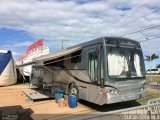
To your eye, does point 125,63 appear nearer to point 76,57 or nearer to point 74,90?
point 76,57

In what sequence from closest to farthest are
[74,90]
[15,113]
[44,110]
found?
[15,113] < [44,110] < [74,90]

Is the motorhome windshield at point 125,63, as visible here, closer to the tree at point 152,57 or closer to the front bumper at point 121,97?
the front bumper at point 121,97

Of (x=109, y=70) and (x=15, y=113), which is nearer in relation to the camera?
(x=109, y=70)

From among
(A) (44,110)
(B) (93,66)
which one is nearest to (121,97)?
(B) (93,66)

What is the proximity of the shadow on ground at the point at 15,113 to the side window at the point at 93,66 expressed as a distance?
10.9ft

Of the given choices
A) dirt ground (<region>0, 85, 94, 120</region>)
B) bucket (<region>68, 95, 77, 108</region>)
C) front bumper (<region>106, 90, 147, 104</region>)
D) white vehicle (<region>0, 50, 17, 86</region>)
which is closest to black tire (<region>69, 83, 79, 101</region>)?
dirt ground (<region>0, 85, 94, 120</region>)

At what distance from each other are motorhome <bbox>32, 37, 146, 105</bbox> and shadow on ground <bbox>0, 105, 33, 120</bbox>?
2838mm

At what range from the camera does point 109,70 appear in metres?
11.1

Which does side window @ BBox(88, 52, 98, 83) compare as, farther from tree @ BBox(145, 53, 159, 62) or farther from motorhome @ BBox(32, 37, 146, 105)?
tree @ BBox(145, 53, 159, 62)

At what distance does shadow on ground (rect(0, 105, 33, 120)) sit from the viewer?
10.3 m

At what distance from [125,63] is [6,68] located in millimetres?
16623

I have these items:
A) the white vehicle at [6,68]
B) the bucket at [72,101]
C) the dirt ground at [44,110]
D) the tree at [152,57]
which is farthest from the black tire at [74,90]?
the tree at [152,57]

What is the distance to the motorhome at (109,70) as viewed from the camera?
1104 centimetres

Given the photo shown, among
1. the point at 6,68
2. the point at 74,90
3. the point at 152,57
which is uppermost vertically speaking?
the point at 152,57
